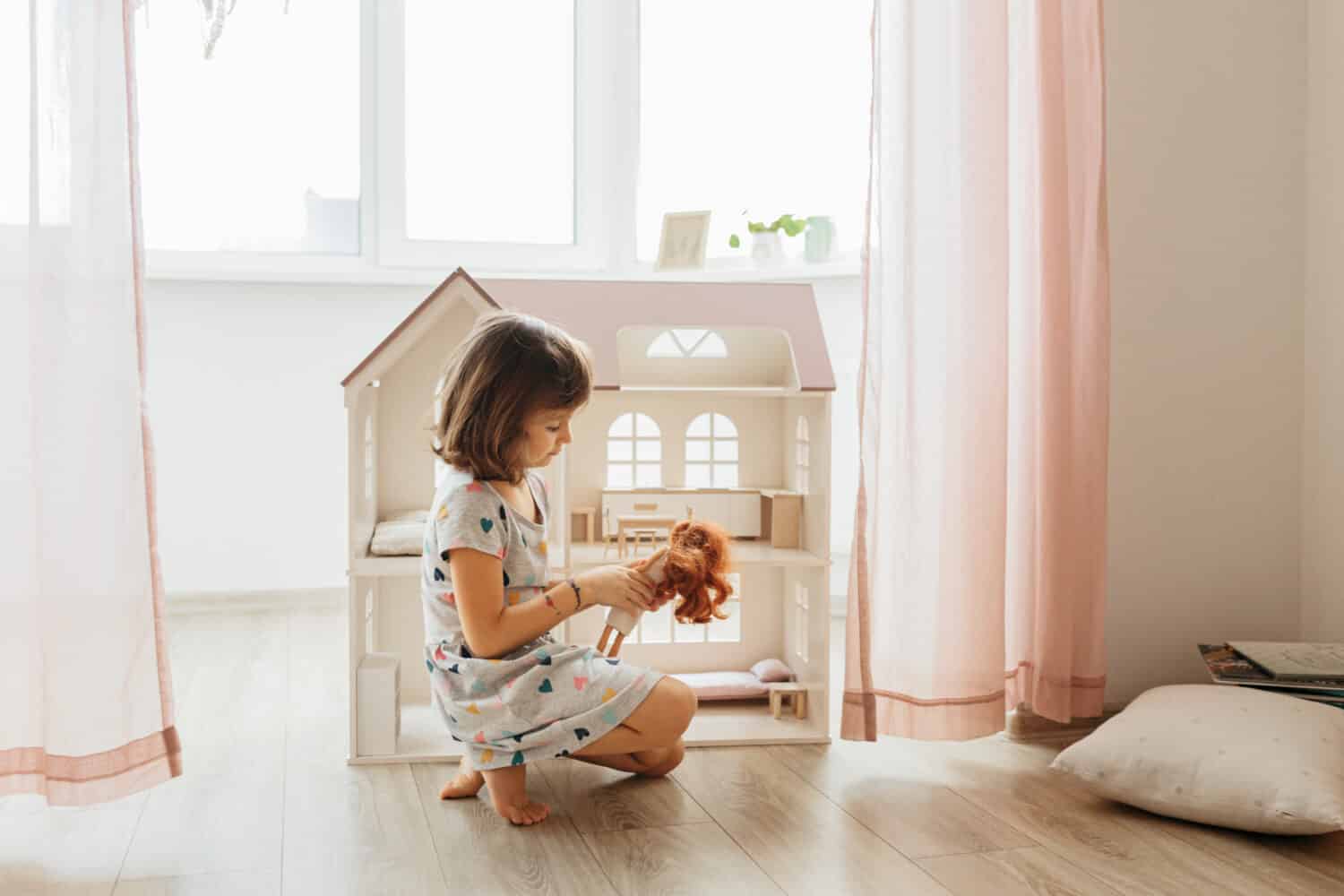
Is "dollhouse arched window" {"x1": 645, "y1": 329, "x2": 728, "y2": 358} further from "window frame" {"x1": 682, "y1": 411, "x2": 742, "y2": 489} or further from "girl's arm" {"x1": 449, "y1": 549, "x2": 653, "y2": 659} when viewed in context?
"girl's arm" {"x1": 449, "y1": 549, "x2": 653, "y2": 659}

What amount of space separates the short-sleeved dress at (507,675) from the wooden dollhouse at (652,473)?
247 millimetres

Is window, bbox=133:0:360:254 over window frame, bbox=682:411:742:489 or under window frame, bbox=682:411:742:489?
over

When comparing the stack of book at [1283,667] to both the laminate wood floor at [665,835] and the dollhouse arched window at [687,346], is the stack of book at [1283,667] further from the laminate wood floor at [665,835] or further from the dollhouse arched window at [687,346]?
the dollhouse arched window at [687,346]

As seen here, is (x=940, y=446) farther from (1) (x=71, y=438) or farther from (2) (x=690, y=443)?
(1) (x=71, y=438)

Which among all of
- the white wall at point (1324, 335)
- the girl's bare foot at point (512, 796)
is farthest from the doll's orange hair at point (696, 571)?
the white wall at point (1324, 335)

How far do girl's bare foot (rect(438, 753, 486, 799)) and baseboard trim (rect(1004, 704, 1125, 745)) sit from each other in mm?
994

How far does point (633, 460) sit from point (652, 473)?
0.20ft

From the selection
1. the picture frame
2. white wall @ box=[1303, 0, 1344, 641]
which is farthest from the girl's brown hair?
white wall @ box=[1303, 0, 1344, 641]

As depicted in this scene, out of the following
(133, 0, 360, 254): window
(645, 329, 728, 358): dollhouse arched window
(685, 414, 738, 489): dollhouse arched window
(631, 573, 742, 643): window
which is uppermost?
(133, 0, 360, 254): window

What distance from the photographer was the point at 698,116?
3.55 metres

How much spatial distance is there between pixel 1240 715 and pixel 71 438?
5.83 ft

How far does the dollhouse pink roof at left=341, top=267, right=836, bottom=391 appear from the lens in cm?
212

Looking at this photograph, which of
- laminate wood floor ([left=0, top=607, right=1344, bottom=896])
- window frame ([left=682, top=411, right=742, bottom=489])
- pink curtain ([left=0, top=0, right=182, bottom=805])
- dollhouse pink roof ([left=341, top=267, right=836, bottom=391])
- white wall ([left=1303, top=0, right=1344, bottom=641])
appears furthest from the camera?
window frame ([left=682, top=411, right=742, bottom=489])

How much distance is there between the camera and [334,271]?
11.0ft
